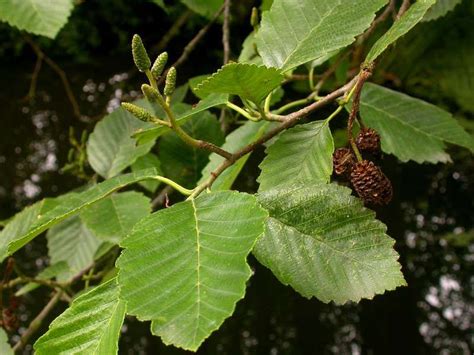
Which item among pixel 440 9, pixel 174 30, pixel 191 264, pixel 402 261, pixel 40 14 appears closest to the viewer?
pixel 191 264

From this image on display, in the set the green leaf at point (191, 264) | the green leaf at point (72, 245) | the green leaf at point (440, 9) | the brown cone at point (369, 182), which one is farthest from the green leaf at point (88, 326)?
the green leaf at point (440, 9)

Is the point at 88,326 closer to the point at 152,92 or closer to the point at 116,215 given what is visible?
the point at 152,92

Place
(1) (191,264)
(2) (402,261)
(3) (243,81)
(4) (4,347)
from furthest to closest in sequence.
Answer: (2) (402,261) < (4) (4,347) < (3) (243,81) < (1) (191,264)

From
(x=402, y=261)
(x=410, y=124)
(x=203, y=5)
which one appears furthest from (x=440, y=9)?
(x=402, y=261)

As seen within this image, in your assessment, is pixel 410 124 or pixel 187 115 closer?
pixel 187 115

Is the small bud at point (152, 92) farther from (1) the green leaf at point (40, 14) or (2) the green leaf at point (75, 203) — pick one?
(1) the green leaf at point (40, 14)

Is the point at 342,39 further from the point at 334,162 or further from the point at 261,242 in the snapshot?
the point at 261,242
